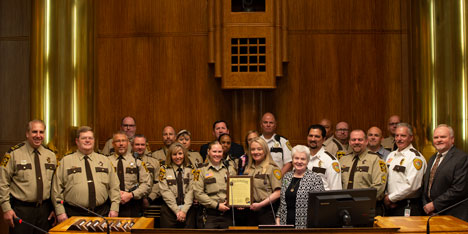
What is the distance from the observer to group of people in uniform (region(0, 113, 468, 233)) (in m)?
4.74

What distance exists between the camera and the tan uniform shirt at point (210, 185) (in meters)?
4.88

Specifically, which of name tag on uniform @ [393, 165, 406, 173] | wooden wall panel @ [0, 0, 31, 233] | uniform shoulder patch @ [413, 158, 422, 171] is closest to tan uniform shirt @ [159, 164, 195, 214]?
name tag on uniform @ [393, 165, 406, 173]

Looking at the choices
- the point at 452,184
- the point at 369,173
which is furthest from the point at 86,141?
the point at 452,184

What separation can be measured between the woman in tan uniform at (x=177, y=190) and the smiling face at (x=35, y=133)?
1226mm

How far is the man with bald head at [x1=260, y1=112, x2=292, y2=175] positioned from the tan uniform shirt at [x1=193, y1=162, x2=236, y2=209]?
37.6 inches

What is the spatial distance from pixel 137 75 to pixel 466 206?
15.3ft

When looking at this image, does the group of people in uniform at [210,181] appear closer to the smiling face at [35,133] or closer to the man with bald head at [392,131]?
the smiling face at [35,133]

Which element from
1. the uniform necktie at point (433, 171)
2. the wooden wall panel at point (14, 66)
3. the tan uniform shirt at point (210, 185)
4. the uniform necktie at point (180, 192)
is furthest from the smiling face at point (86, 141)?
the uniform necktie at point (433, 171)

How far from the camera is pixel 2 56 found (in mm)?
7258

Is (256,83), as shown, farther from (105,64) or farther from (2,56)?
(2,56)

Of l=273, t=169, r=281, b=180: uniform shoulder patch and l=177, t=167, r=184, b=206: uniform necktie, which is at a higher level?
l=273, t=169, r=281, b=180: uniform shoulder patch

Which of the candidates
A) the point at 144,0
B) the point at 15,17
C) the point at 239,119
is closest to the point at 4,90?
the point at 15,17

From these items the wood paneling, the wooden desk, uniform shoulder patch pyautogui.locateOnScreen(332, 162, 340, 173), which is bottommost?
the wooden desk

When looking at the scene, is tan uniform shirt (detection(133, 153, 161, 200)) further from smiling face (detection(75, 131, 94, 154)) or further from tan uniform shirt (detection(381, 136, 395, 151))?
tan uniform shirt (detection(381, 136, 395, 151))
